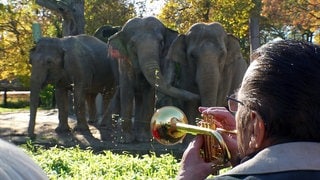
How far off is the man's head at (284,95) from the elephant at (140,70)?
896cm

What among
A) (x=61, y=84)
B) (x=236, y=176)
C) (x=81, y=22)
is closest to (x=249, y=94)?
(x=236, y=176)

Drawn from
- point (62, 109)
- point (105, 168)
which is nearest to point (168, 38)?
point (62, 109)

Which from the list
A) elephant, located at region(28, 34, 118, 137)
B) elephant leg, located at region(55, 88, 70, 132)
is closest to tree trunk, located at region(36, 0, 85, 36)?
elephant, located at region(28, 34, 118, 137)

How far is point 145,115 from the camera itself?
12.8 metres

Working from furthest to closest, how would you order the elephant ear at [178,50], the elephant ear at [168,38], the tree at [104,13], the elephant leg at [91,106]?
the tree at [104,13]
the elephant leg at [91,106]
the elephant ear at [168,38]
the elephant ear at [178,50]

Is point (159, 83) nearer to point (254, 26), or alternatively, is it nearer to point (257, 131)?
point (257, 131)

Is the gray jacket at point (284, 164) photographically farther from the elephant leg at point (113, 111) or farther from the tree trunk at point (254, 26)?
the tree trunk at point (254, 26)

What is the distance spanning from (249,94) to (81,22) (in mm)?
18769

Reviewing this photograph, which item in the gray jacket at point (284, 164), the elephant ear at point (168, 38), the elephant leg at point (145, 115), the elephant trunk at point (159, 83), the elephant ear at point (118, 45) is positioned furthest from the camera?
the elephant leg at point (145, 115)

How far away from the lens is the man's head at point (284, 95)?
2221mm

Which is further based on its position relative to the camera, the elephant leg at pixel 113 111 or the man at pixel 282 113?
the elephant leg at pixel 113 111

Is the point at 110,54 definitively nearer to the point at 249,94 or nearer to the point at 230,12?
the point at 249,94

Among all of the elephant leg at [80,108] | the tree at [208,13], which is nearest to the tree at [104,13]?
the tree at [208,13]

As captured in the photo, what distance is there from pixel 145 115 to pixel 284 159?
10658 mm
